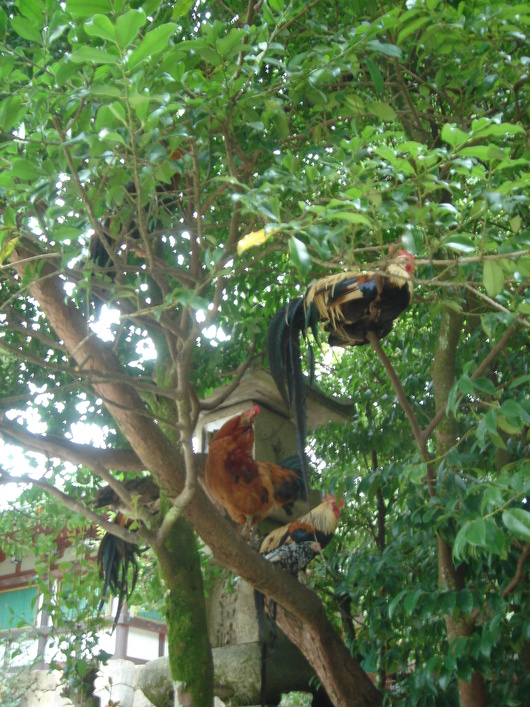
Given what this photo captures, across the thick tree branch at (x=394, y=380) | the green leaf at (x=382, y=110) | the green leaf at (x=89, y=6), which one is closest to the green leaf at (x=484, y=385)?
the thick tree branch at (x=394, y=380)

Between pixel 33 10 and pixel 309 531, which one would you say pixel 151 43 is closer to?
pixel 33 10

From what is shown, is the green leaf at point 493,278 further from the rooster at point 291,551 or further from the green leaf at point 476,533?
the rooster at point 291,551

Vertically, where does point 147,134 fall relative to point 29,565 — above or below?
below

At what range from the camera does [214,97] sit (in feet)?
6.45

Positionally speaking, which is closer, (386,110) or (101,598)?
(386,110)

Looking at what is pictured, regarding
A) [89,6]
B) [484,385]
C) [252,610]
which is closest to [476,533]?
[484,385]

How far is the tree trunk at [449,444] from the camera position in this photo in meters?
2.47

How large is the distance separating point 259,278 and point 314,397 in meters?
0.96

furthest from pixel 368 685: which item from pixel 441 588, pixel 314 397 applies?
pixel 314 397

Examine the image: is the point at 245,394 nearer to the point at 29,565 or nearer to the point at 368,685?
the point at 368,685

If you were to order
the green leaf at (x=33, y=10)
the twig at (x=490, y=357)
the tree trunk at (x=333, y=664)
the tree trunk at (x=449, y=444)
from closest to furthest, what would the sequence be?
1. the green leaf at (x=33, y=10)
2. the twig at (x=490, y=357)
3. the tree trunk at (x=449, y=444)
4. the tree trunk at (x=333, y=664)

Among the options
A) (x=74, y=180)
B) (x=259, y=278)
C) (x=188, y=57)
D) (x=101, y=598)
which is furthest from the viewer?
(x=101, y=598)

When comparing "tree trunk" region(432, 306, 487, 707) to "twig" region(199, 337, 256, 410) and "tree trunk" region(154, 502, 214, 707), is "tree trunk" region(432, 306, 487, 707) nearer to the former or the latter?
"twig" region(199, 337, 256, 410)

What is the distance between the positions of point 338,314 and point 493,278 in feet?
2.14
